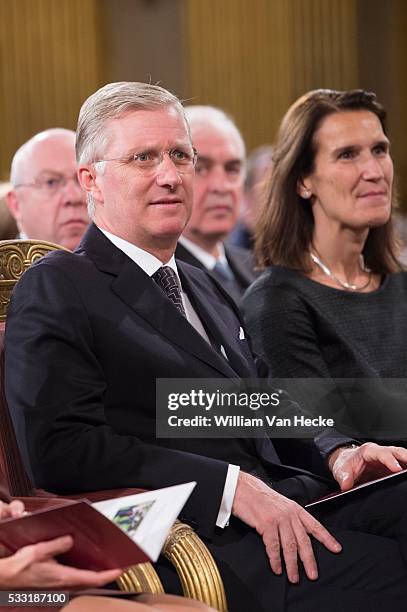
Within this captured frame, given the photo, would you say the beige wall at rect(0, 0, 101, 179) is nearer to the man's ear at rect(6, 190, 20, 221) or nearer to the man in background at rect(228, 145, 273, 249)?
the man in background at rect(228, 145, 273, 249)

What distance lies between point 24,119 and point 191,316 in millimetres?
4572

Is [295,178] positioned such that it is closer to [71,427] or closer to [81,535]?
[71,427]

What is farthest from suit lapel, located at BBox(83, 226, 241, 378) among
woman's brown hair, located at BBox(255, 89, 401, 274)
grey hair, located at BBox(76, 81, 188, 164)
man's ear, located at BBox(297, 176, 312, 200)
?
man's ear, located at BBox(297, 176, 312, 200)

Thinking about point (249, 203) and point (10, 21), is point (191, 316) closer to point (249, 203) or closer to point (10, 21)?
point (249, 203)

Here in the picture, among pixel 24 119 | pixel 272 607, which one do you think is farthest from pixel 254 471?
pixel 24 119

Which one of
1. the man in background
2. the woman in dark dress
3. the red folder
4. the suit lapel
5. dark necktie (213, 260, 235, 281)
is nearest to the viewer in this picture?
the red folder

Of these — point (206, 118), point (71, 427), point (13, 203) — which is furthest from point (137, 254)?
point (206, 118)

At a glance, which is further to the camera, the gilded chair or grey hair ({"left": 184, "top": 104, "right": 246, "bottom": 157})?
grey hair ({"left": 184, "top": 104, "right": 246, "bottom": 157})

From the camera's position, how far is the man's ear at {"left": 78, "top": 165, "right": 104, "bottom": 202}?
2.46 m

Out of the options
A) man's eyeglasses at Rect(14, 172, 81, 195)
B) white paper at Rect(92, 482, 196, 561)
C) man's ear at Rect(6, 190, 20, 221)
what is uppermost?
man's eyeglasses at Rect(14, 172, 81, 195)

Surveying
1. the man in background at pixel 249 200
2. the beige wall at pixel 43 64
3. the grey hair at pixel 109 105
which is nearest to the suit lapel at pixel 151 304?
the grey hair at pixel 109 105

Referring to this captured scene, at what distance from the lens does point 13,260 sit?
2529mm

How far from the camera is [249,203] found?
622 cm

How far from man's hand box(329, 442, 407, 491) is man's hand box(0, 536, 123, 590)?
0.88 meters
